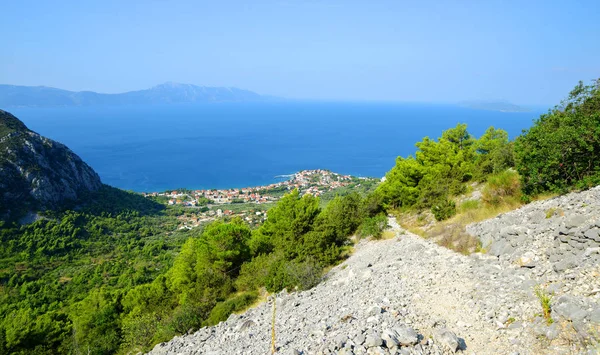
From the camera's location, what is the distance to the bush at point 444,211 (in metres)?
15.7

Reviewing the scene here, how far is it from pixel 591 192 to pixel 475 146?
53.3 ft

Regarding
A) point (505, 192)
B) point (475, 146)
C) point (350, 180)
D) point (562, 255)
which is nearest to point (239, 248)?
point (505, 192)

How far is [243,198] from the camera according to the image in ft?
270

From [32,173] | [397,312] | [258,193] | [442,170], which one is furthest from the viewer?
[258,193]

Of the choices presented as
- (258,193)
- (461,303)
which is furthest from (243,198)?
(461,303)

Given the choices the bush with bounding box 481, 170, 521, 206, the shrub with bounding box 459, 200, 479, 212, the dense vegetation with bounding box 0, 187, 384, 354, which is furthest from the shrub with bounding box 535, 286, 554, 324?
the shrub with bounding box 459, 200, 479, 212

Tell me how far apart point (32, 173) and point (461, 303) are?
217ft

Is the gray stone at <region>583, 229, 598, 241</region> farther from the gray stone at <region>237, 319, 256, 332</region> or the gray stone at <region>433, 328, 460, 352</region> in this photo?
the gray stone at <region>237, 319, 256, 332</region>

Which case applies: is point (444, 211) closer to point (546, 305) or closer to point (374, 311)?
point (374, 311)

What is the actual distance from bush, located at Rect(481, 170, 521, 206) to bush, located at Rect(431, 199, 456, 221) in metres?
1.56

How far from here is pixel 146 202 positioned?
71.9 metres

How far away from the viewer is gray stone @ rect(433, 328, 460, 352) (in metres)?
5.77

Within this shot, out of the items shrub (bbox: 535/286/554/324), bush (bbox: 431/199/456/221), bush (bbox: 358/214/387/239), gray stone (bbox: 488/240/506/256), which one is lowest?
bush (bbox: 358/214/387/239)

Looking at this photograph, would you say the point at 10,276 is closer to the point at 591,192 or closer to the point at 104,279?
the point at 104,279
